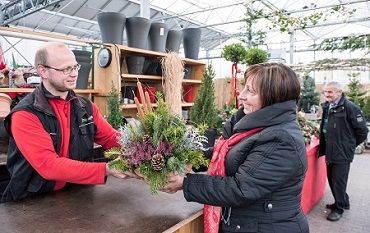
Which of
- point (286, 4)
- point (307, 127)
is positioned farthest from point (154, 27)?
point (286, 4)

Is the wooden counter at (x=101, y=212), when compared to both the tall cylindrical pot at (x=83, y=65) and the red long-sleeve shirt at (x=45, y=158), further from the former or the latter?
the tall cylindrical pot at (x=83, y=65)

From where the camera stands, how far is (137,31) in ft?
11.3

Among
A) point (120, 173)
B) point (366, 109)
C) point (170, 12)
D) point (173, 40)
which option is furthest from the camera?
point (170, 12)

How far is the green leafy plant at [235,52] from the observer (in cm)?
363

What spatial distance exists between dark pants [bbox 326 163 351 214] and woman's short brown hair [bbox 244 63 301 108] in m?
2.42

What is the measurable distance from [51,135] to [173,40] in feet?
9.64

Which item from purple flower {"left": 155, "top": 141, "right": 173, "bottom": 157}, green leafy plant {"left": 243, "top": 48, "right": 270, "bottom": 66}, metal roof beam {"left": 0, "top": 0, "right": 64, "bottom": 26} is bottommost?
purple flower {"left": 155, "top": 141, "right": 173, "bottom": 157}

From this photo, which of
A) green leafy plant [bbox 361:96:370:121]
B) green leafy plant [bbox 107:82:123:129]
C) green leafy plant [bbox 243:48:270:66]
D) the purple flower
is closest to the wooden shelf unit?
green leafy plant [bbox 107:82:123:129]

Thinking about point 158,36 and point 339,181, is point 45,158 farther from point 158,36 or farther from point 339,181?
point 339,181

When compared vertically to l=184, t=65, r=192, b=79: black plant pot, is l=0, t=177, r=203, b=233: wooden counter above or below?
below

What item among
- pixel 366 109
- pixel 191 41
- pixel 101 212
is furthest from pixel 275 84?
pixel 366 109

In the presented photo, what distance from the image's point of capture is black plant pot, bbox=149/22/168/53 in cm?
370

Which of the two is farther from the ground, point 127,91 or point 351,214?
point 127,91

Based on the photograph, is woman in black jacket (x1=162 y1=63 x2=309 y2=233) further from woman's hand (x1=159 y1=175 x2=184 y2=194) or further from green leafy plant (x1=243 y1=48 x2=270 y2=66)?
green leafy plant (x1=243 y1=48 x2=270 y2=66)
